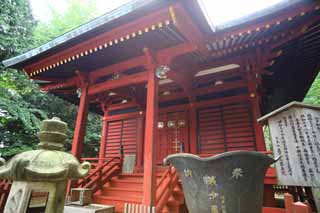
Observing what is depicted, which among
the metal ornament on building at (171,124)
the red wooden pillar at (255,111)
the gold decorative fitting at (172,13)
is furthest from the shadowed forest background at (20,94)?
the red wooden pillar at (255,111)

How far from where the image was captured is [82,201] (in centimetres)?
425

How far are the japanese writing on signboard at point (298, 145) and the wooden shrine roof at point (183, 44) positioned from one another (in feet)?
6.00

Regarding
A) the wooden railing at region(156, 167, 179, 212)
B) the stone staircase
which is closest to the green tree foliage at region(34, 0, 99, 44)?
the stone staircase

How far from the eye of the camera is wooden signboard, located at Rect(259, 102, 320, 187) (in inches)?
130

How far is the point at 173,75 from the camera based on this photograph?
18.6ft

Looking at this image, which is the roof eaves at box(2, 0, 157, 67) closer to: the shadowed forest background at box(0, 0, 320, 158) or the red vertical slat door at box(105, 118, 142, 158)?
the shadowed forest background at box(0, 0, 320, 158)

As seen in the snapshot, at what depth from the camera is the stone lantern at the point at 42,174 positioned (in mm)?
1680

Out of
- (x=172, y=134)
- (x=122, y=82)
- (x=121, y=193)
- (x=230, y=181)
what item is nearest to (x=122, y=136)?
(x=172, y=134)

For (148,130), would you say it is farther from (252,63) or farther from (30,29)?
(30,29)

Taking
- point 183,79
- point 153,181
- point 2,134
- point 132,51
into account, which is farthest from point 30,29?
point 153,181

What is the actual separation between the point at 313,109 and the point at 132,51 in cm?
412

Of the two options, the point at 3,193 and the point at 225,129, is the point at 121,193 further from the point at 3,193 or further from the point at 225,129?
the point at 225,129

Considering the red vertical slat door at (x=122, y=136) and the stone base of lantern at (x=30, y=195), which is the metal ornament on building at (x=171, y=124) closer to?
the red vertical slat door at (x=122, y=136)

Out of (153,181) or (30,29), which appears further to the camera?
(30,29)
